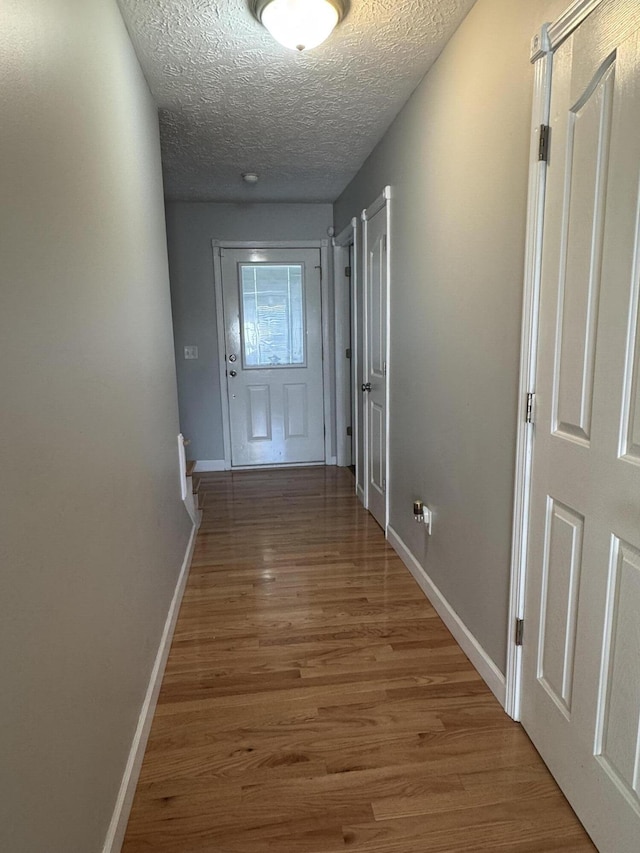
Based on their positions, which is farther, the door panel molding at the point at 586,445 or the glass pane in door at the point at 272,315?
the glass pane in door at the point at 272,315

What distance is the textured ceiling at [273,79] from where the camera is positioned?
1.81m

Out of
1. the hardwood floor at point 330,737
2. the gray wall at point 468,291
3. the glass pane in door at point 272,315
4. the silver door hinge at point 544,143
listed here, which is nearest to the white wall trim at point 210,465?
the glass pane in door at point 272,315

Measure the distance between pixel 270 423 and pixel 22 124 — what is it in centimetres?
400

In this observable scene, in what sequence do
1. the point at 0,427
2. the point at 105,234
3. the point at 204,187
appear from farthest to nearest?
the point at 204,187 → the point at 105,234 → the point at 0,427

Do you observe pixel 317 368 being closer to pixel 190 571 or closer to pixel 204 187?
pixel 204 187

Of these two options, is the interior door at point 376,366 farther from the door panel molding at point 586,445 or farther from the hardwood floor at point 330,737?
the door panel molding at point 586,445

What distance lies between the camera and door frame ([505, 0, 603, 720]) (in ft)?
4.37

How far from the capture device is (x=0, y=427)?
0.77 m

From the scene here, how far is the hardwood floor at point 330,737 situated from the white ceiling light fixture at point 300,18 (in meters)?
2.28

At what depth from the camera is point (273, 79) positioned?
7.38 feet

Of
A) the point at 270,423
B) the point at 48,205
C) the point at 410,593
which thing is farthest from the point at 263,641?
the point at 270,423

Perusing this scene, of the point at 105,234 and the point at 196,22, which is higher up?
the point at 196,22

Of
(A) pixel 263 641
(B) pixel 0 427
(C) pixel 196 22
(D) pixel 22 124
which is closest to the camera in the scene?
(B) pixel 0 427

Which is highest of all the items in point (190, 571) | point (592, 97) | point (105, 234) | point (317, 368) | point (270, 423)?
point (592, 97)
